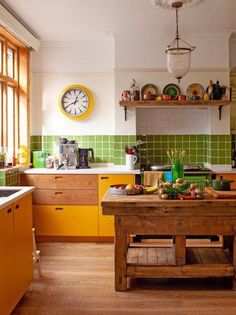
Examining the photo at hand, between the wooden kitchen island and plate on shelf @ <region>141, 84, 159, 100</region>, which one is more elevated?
plate on shelf @ <region>141, 84, 159, 100</region>

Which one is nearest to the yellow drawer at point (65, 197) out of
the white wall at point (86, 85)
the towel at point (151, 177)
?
the towel at point (151, 177)

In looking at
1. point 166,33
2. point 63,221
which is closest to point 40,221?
point 63,221

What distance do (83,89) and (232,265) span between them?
10.8 feet

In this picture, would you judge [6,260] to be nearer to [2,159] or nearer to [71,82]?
[2,159]

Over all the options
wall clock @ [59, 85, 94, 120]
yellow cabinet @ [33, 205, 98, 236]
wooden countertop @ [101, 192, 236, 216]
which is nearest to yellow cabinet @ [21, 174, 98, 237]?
yellow cabinet @ [33, 205, 98, 236]

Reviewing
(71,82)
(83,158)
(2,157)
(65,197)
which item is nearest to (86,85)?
(71,82)

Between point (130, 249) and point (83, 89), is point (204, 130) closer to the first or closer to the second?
point (83, 89)

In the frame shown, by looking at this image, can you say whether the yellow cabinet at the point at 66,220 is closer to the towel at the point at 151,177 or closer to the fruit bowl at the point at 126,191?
the towel at the point at 151,177

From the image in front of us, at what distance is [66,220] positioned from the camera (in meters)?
5.27

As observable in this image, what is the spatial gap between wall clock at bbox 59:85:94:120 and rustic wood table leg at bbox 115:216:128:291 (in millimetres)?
2668

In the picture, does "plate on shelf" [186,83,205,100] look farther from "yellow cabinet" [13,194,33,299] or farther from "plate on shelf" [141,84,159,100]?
"yellow cabinet" [13,194,33,299]

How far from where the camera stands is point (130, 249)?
13.6 feet

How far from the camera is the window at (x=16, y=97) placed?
17.3ft

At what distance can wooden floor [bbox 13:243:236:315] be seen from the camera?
10.5ft
